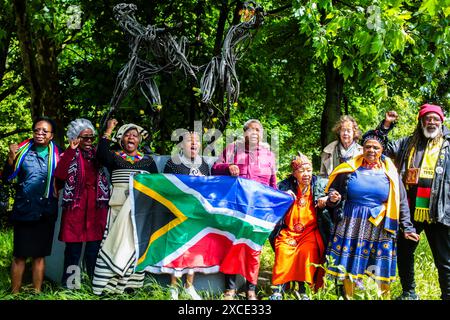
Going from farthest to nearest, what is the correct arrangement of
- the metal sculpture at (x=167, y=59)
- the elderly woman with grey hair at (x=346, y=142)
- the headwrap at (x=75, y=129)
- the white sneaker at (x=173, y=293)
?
1. the metal sculpture at (x=167, y=59)
2. the elderly woman with grey hair at (x=346, y=142)
3. the headwrap at (x=75, y=129)
4. the white sneaker at (x=173, y=293)

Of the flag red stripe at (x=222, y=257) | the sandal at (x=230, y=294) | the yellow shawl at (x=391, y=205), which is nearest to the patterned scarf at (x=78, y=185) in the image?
the flag red stripe at (x=222, y=257)

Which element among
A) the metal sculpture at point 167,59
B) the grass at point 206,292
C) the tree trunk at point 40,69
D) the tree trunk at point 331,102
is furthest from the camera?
the tree trunk at point 331,102

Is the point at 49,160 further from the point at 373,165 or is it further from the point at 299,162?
the point at 373,165

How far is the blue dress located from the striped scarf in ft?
9.35

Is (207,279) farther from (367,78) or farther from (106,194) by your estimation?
(367,78)

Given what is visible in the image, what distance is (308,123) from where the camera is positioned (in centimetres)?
1513

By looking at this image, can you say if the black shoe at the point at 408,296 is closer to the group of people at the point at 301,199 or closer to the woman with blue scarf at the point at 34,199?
the group of people at the point at 301,199

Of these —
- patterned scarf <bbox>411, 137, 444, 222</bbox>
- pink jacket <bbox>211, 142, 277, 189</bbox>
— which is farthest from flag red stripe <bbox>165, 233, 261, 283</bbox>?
patterned scarf <bbox>411, 137, 444, 222</bbox>

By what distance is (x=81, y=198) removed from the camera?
4.89 meters

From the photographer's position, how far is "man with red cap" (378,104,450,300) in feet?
14.6

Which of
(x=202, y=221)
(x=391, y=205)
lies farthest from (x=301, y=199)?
(x=202, y=221)

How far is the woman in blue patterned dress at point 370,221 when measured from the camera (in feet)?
14.4

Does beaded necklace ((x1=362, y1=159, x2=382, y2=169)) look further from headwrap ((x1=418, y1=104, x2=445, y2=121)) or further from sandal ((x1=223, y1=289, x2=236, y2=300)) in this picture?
sandal ((x1=223, y1=289, x2=236, y2=300))

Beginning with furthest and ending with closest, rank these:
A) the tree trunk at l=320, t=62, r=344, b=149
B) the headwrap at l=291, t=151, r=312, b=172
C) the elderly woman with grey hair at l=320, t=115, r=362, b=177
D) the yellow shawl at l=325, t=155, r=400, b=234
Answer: the tree trunk at l=320, t=62, r=344, b=149 → the elderly woman with grey hair at l=320, t=115, r=362, b=177 → the headwrap at l=291, t=151, r=312, b=172 → the yellow shawl at l=325, t=155, r=400, b=234
